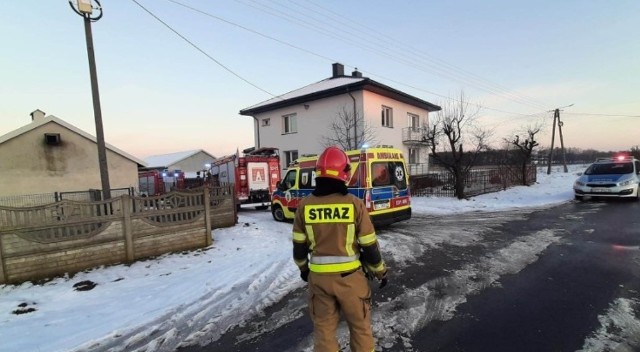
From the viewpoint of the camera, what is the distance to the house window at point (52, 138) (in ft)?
54.7

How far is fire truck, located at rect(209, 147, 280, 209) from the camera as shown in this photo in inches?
651

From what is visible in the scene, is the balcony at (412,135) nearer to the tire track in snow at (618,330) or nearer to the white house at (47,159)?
the white house at (47,159)

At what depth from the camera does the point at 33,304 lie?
4.85 metres

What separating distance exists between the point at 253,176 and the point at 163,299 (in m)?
12.1

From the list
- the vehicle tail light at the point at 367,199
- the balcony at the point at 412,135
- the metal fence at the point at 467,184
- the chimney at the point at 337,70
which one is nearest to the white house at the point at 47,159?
the vehicle tail light at the point at 367,199

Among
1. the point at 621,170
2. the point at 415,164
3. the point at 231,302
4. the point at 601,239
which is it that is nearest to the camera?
the point at 231,302

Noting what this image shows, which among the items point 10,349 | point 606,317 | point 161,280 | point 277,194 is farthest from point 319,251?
point 277,194

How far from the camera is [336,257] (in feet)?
8.54

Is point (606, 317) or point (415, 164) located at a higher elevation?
point (415, 164)

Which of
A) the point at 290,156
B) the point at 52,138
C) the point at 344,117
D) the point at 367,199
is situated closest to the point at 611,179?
the point at 367,199

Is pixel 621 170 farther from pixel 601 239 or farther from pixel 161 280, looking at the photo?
pixel 161 280

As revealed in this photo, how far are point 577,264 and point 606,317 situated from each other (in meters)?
2.32

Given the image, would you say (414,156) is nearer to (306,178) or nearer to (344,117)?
(344,117)

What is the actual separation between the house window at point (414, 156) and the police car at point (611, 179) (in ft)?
40.1
